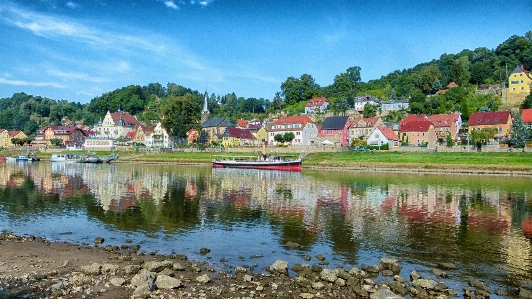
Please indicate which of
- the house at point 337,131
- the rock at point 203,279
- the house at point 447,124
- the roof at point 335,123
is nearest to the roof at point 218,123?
the house at point 337,131

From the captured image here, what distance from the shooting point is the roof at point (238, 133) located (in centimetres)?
12101

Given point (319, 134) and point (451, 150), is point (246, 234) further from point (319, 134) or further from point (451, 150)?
point (319, 134)

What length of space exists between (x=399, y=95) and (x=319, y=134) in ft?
147

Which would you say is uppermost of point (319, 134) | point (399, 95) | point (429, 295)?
point (399, 95)

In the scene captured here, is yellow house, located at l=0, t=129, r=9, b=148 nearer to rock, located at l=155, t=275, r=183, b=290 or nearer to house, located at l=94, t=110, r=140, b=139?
house, located at l=94, t=110, r=140, b=139

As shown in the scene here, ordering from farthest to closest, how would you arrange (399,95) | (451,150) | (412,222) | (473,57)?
(473,57) < (399,95) < (451,150) < (412,222)

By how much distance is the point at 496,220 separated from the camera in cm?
2756

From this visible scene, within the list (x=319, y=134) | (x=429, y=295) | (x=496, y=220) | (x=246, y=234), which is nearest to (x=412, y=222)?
(x=496, y=220)

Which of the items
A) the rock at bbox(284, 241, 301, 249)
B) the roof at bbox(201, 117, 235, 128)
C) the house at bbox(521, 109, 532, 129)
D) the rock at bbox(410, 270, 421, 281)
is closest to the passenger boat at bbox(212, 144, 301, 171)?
the roof at bbox(201, 117, 235, 128)

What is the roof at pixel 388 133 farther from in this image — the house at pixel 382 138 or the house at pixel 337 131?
the house at pixel 337 131

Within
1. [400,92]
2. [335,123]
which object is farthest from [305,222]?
[400,92]

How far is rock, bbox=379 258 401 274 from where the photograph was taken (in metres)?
16.7

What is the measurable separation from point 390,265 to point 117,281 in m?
10.8

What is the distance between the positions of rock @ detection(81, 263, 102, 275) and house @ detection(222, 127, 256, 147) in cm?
10007
